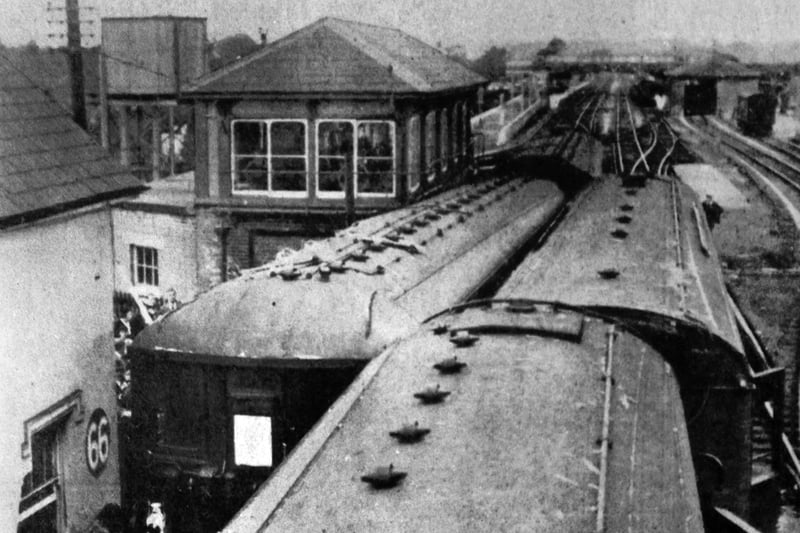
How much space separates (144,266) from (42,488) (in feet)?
32.9

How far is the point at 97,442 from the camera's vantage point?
1123cm

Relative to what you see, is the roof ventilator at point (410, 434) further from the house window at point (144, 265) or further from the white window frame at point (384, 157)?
the house window at point (144, 265)

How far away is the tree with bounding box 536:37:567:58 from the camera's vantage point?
53.3 meters

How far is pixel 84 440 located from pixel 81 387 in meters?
0.61

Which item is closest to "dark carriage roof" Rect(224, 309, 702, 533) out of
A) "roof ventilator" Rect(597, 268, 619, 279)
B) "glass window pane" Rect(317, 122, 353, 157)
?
"roof ventilator" Rect(597, 268, 619, 279)

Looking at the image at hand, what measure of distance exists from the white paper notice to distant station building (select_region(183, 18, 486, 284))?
31.3ft

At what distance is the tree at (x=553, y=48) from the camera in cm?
5329

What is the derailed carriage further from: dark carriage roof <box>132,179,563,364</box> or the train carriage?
the train carriage

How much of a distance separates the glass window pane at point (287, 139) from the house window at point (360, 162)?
1.31 metres

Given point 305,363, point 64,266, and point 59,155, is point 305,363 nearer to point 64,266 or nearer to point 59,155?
point 64,266

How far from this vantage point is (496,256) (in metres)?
9.12

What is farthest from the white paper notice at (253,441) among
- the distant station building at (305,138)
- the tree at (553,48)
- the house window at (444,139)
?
the tree at (553,48)

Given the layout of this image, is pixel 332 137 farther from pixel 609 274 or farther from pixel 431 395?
→ pixel 431 395

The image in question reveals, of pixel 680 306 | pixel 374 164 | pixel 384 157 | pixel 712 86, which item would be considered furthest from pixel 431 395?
pixel 712 86
